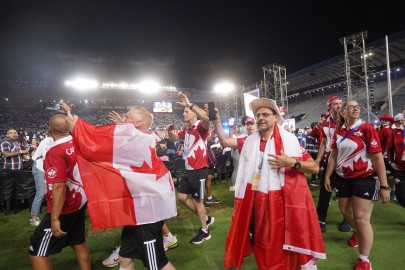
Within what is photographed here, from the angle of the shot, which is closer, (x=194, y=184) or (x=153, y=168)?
(x=153, y=168)

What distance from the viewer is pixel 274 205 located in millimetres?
2207

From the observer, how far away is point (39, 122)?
42406mm

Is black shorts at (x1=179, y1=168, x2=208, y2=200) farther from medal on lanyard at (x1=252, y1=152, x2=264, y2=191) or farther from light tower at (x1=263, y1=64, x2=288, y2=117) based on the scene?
light tower at (x1=263, y1=64, x2=288, y2=117)

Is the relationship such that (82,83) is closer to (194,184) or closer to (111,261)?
(194,184)

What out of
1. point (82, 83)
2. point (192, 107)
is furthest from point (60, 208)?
point (82, 83)

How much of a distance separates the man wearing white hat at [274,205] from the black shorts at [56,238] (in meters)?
1.62

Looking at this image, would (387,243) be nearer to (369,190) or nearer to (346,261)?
(346,261)

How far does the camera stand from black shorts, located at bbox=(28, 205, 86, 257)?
2516mm

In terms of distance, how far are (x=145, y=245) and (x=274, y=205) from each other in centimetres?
114

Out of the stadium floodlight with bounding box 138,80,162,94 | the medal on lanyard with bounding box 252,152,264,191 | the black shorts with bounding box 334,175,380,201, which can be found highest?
the stadium floodlight with bounding box 138,80,162,94

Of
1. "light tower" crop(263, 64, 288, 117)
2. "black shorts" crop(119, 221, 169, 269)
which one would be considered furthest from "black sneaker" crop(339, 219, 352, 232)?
"light tower" crop(263, 64, 288, 117)

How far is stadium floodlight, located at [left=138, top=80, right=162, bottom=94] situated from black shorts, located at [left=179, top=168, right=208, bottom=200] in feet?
152

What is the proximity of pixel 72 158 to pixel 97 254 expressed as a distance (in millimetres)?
2087

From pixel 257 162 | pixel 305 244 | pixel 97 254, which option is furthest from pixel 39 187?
pixel 305 244
